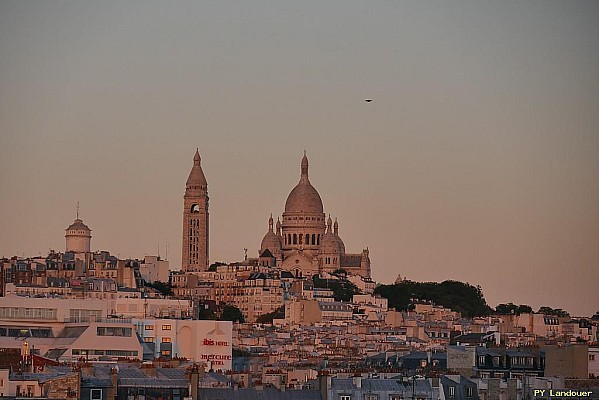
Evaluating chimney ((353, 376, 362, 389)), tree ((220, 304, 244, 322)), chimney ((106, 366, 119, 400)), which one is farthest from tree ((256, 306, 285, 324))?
chimney ((106, 366, 119, 400))

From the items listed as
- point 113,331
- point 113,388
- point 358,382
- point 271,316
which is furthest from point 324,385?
point 271,316

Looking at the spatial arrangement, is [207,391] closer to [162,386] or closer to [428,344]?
[162,386]

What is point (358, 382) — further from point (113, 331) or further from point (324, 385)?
point (113, 331)

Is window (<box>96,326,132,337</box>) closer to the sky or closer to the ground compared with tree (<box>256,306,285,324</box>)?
closer to the ground

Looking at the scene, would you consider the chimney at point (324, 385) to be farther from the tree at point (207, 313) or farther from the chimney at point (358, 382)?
the tree at point (207, 313)

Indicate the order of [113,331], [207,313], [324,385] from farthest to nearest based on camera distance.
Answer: [207,313], [113,331], [324,385]

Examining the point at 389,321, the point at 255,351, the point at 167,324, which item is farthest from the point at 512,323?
the point at 167,324

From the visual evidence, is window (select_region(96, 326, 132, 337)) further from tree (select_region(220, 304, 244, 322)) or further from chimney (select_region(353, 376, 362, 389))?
tree (select_region(220, 304, 244, 322))

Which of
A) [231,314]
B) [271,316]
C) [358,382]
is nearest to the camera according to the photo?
[358,382]

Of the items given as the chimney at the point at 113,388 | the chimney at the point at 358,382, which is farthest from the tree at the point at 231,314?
→ the chimney at the point at 113,388
